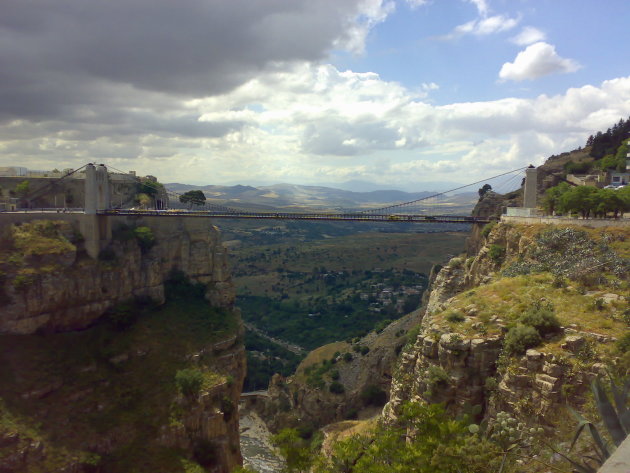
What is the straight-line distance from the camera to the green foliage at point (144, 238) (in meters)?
36.2

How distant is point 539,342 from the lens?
15.0 m

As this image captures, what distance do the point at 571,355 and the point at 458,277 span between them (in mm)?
18658

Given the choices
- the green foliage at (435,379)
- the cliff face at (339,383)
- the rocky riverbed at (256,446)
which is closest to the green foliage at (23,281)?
the rocky riverbed at (256,446)

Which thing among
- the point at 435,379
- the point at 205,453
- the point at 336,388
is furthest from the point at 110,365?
the point at 435,379

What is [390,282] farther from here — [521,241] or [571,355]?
[571,355]

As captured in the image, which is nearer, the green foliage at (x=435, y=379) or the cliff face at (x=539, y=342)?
the cliff face at (x=539, y=342)

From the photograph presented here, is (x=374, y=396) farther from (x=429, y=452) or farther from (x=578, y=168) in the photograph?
(x=578, y=168)

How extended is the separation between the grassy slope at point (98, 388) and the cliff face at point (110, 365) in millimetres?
60

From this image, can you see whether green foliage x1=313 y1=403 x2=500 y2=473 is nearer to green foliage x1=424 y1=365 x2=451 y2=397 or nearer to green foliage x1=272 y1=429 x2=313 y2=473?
green foliage x1=272 y1=429 x2=313 y2=473

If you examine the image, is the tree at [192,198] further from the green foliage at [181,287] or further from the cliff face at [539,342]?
the cliff face at [539,342]

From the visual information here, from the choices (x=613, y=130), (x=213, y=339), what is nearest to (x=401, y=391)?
(x=213, y=339)

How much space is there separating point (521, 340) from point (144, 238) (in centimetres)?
2936

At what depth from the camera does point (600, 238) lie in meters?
22.9

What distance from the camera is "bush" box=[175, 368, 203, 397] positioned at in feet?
90.5
